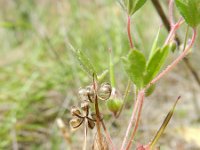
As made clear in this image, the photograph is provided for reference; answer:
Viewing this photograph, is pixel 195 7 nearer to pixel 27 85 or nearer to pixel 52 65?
pixel 27 85

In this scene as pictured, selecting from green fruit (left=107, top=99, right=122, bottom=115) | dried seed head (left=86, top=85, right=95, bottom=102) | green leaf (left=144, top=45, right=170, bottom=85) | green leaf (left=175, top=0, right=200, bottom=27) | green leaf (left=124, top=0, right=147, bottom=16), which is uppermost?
green leaf (left=124, top=0, right=147, bottom=16)

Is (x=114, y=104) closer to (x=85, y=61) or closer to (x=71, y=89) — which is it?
(x=85, y=61)

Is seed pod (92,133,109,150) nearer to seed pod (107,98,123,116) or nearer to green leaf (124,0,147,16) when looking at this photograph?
seed pod (107,98,123,116)

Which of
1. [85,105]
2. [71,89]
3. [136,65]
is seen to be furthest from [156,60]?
[71,89]

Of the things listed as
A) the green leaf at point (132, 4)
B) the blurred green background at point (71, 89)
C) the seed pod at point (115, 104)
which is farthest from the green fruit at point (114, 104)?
the blurred green background at point (71, 89)

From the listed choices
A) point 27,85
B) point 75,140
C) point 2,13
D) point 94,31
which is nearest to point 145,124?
point 75,140

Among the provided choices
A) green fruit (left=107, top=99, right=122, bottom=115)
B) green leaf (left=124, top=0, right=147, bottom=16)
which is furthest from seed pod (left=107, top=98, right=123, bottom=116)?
green leaf (left=124, top=0, right=147, bottom=16)
